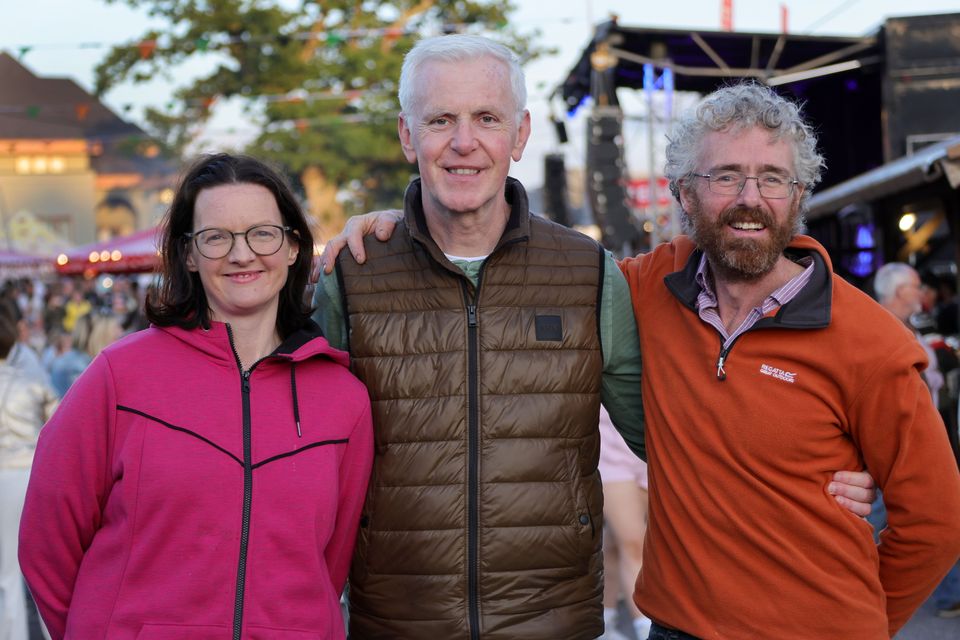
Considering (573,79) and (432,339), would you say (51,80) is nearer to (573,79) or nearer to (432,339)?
(573,79)

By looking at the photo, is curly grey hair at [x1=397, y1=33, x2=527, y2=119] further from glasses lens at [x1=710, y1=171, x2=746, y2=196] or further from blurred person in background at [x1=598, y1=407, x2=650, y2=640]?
blurred person in background at [x1=598, y1=407, x2=650, y2=640]

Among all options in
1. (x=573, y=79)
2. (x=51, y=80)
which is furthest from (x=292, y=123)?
(x=51, y=80)

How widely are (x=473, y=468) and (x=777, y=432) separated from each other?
2.63 feet

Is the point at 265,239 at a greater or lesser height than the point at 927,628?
greater

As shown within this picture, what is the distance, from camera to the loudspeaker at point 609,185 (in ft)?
46.2

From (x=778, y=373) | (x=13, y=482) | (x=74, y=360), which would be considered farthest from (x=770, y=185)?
Answer: (x=74, y=360)

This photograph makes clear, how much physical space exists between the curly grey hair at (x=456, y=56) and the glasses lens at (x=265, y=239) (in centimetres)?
54

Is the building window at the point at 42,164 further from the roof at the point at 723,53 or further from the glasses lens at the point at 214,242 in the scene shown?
the glasses lens at the point at 214,242

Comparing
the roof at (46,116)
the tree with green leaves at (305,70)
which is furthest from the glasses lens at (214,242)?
the roof at (46,116)

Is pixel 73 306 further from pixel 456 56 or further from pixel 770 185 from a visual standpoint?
pixel 770 185

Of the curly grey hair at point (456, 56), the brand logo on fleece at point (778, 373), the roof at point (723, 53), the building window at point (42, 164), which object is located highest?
A: the building window at point (42, 164)

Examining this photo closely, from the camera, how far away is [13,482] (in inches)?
217

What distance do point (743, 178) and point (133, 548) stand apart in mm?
1786

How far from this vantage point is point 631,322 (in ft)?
9.87
